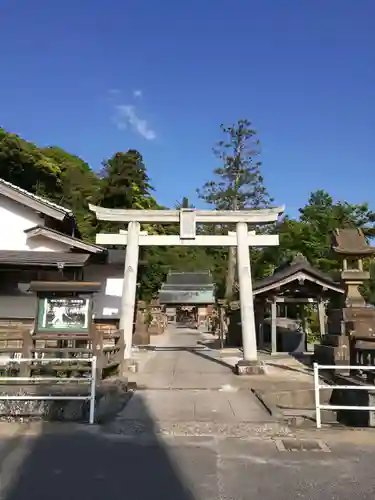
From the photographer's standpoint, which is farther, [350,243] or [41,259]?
[350,243]

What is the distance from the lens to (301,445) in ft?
20.0

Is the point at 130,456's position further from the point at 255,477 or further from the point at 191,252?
the point at 191,252

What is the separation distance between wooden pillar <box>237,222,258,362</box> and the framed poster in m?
5.16

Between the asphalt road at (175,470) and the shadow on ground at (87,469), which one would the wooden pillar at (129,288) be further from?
the asphalt road at (175,470)

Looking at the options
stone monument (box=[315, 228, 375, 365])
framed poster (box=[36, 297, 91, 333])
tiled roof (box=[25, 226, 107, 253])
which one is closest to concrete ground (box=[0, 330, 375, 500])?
framed poster (box=[36, 297, 91, 333])

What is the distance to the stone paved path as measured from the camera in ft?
23.1

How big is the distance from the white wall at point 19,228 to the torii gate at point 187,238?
6.97 feet

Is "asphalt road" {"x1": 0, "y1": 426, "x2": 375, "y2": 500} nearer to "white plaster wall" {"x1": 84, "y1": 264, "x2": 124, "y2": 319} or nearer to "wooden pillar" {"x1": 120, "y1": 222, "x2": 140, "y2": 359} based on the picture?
"wooden pillar" {"x1": 120, "y1": 222, "x2": 140, "y2": 359}

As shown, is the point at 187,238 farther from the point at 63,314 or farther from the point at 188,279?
the point at 188,279

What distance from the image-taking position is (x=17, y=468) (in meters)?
5.02

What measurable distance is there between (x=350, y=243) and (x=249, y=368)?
5218 mm

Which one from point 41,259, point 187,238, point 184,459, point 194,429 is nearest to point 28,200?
point 41,259

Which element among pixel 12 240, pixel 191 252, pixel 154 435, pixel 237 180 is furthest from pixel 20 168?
pixel 154 435

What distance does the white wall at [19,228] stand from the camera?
1524cm
